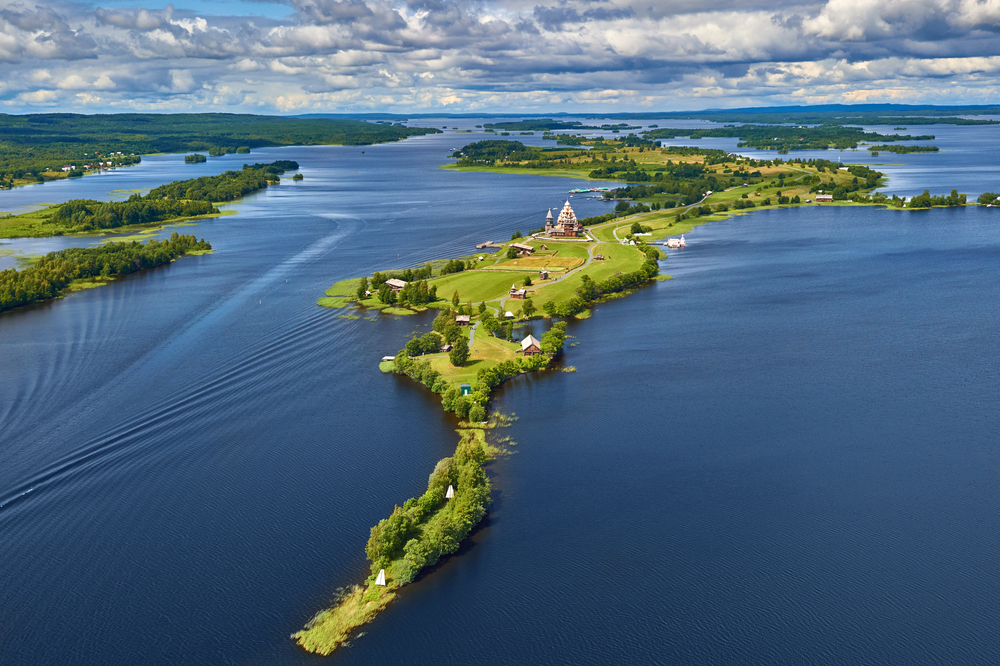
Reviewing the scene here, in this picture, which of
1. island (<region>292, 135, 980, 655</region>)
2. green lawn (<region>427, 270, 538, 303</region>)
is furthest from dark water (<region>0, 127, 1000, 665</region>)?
green lawn (<region>427, 270, 538, 303</region>)

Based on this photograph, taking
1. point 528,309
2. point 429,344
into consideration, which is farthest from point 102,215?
point 429,344

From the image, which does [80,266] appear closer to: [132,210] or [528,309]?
[132,210]

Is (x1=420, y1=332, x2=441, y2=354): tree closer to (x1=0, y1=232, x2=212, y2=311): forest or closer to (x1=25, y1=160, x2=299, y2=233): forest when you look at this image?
(x1=0, y1=232, x2=212, y2=311): forest

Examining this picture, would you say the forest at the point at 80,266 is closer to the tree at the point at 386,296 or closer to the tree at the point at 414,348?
the tree at the point at 386,296

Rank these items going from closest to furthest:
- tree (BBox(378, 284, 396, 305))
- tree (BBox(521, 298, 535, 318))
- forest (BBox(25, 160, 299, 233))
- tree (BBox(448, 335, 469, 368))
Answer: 1. tree (BBox(448, 335, 469, 368))
2. tree (BBox(521, 298, 535, 318))
3. tree (BBox(378, 284, 396, 305))
4. forest (BBox(25, 160, 299, 233))

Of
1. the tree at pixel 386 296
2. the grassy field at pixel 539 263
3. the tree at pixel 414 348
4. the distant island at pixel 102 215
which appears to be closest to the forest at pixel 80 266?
the distant island at pixel 102 215

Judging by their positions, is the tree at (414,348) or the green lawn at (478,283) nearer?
the tree at (414,348)
